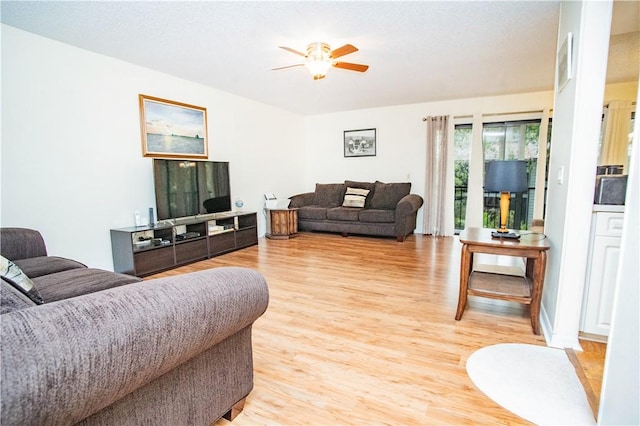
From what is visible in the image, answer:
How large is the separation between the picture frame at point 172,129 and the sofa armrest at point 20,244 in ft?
5.03

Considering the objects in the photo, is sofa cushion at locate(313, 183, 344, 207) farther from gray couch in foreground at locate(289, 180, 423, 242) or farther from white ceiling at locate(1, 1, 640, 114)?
white ceiling at locate(1, 1, 640, 114)

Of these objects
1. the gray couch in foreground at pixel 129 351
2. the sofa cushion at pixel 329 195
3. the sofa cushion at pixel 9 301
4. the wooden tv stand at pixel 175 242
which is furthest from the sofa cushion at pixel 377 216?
the sofa cushion at pixel 9 301

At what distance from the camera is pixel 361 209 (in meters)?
5.54

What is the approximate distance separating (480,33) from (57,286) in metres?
3.76

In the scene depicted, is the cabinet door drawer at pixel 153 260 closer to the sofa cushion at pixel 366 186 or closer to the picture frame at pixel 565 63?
the sofa cushion at pixel 366 186

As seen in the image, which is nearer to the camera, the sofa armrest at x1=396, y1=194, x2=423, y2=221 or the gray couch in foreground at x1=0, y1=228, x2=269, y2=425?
the gray couch in foreground at x1=0, y1=228, x2=269, y2=425

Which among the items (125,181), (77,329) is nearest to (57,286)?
(77,329)

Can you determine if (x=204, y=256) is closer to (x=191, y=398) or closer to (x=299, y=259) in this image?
(x=299, y=259)

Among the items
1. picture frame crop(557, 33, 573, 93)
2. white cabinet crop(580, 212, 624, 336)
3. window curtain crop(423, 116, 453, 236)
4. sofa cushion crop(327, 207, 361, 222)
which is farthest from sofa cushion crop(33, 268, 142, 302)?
window curtain crop(423, 116, 453, 236)

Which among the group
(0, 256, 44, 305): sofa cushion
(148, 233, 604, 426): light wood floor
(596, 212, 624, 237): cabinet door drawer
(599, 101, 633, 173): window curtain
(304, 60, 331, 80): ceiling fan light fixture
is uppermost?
(304, 60, 331, 80): ceiling fan light fixture

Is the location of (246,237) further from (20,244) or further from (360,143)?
(360,143)

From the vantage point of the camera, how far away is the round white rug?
54.6 inches

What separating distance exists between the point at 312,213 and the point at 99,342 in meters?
5.06

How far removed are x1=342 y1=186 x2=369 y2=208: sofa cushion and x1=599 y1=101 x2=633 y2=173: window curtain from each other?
339 centimetres
